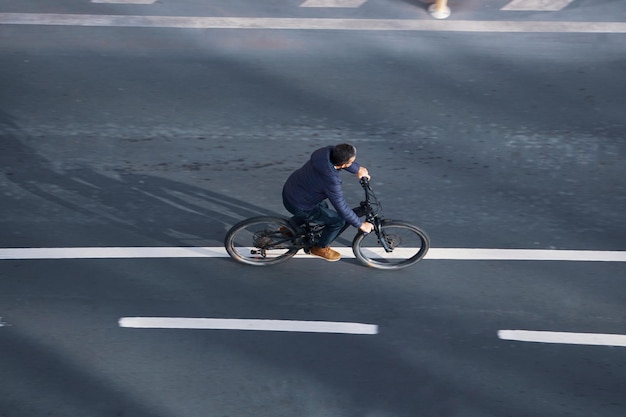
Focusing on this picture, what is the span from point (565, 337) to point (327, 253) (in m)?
2.62

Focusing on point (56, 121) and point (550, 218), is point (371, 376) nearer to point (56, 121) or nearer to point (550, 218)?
point (550, 218)

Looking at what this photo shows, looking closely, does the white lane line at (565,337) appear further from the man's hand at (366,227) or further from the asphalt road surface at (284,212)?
the man's hand at (366,227)

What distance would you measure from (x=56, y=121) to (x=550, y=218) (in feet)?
21.0

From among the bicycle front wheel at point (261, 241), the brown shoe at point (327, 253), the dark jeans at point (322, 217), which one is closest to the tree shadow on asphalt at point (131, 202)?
the bicycle front wheel at point (261, 241)

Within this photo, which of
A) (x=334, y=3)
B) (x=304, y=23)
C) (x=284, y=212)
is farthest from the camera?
(x=334, y=3)

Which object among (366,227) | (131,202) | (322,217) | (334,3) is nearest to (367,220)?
(366,227)

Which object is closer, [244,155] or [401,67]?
[244,155]

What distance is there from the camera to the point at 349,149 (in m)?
7.75

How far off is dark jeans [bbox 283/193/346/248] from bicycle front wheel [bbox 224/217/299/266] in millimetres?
205

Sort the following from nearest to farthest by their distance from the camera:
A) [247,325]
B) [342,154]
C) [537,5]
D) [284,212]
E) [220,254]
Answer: [342,154]
[247,325]
[220,254]
[284,212]
[537,5]

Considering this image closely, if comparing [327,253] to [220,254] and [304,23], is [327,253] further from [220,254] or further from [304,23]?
[304,23]

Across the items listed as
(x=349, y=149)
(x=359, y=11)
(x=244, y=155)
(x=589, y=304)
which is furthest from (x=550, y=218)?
(x=359, y=11)

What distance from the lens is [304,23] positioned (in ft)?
40.0

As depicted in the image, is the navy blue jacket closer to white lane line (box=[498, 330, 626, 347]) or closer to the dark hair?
the dark hair
